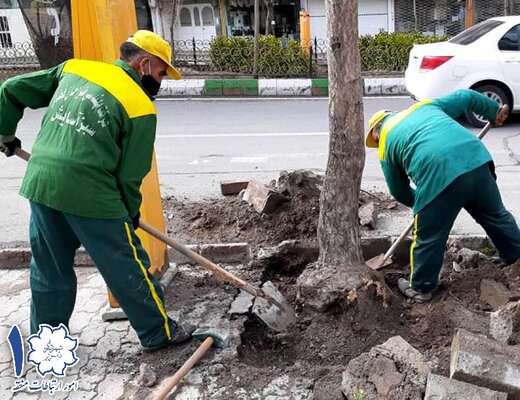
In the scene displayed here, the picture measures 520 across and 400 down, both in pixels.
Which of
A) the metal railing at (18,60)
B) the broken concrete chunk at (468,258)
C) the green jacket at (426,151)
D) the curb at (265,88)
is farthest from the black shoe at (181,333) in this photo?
the metal railing at (18,60)

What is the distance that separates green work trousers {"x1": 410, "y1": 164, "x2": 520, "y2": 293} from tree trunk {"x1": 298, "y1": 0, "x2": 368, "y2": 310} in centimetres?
35

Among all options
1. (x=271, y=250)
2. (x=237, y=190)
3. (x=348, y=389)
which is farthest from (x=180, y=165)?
(x=348, y=389)

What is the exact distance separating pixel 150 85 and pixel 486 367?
2.13 m

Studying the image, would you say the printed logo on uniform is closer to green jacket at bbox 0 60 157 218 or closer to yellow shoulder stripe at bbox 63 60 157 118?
green jacket at bbox 0 60 157 218

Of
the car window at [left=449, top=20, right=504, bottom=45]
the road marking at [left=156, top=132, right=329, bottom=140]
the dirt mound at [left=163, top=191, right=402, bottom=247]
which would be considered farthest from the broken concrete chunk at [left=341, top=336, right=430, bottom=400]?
the car window at [left=449, top=20, right=504, bottom=45]

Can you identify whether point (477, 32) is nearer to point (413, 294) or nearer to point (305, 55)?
point (305, 55)

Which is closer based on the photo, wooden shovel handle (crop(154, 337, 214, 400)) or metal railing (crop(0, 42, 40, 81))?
wooden shovel handle (crop(154, 337, 214, 400))

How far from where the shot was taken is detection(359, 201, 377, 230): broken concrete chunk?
4.87 m

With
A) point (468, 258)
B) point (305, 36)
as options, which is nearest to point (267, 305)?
point (468, 258)

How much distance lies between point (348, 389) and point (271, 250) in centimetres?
178

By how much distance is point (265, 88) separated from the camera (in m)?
12.9

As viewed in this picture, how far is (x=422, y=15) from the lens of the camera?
19609mm

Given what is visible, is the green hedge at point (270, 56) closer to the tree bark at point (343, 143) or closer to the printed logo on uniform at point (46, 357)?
the tree bark at point (343, 143)

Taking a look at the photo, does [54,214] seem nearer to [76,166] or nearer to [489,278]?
[76,166]
